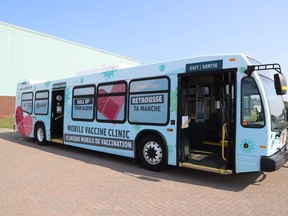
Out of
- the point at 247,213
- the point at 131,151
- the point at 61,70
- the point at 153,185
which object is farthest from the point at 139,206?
the point at 61,70

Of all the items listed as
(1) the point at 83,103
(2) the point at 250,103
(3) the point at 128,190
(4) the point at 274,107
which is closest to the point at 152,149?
(3) the point at 128,190

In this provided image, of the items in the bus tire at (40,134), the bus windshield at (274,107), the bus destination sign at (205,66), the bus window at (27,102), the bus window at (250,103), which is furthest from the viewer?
the bus window at (27,102)

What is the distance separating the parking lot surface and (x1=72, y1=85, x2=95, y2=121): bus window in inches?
68.5

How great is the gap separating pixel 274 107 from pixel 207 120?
8.13ft

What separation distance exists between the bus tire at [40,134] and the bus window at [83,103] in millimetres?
2606

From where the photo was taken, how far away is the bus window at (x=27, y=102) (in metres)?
12.5

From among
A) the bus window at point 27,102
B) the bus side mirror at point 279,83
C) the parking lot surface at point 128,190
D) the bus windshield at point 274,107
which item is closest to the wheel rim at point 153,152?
the parking lot surface at point 128,190

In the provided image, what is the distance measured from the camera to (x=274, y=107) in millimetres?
5961

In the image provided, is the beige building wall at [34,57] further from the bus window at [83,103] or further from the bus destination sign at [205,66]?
the bus destination sign at [205,66]

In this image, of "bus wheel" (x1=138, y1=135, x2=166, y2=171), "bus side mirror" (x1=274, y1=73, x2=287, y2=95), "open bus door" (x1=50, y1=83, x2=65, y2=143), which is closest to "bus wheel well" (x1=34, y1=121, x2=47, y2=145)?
"open bus door" (x1=50, y1=83, x2=65, y2=143)

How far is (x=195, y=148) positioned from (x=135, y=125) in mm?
1846

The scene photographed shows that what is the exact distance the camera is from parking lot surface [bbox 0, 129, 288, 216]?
4477mm

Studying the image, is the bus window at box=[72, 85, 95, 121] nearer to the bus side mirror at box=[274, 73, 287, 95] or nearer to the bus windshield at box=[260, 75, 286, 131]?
the bus windshield at box=[260, 75, 286, 131]

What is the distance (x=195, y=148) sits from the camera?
7.70 m
